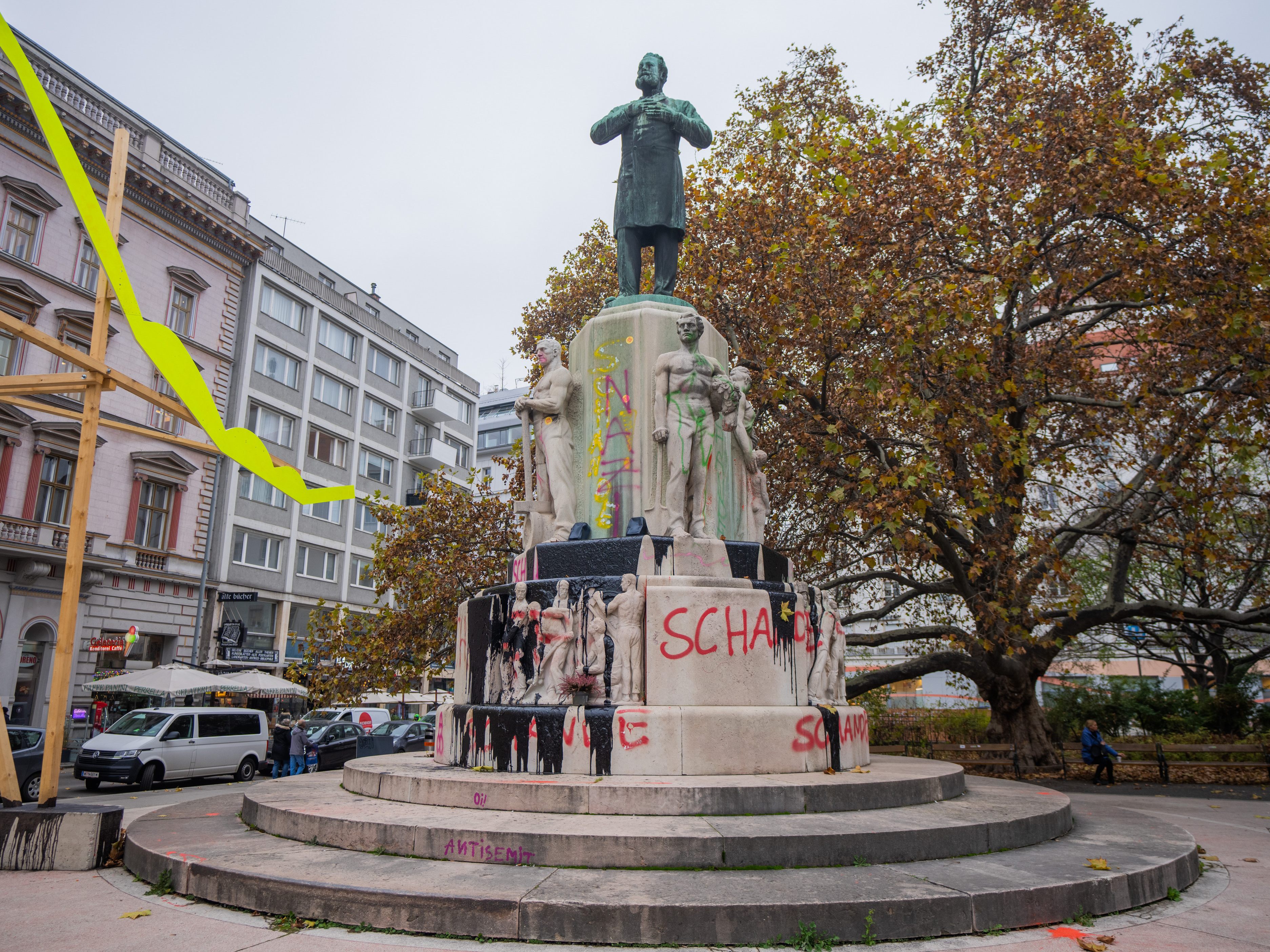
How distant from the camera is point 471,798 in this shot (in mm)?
6516

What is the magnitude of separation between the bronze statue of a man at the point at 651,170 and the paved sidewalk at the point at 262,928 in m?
7.99

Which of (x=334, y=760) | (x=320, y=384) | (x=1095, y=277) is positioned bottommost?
(x=334, y=760)

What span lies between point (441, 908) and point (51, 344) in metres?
4.86

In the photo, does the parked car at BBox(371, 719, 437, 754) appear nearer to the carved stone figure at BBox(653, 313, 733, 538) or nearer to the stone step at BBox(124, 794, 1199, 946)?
the carved stone figure at BBox(653, 313, 733, 538)

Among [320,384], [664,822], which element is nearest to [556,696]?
[664,822]

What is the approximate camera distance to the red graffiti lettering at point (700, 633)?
7539 millimetres

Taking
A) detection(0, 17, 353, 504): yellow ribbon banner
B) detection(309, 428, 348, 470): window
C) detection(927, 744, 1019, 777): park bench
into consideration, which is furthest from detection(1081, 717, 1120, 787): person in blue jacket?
detection(309, 428, 348, 470): window

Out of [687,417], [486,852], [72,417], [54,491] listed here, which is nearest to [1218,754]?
[687,417]

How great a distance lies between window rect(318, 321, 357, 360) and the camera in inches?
1519

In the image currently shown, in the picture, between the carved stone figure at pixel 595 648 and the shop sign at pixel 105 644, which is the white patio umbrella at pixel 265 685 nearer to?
the shop sign at pixel 105 644

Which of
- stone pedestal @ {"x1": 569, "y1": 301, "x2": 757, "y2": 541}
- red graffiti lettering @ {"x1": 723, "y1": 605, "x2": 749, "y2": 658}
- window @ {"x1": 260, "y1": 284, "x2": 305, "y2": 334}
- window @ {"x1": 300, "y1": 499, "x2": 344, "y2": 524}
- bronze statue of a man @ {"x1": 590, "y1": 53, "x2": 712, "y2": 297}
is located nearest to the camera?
red graffiti lettering @ {"x1": 723, "y1": 605, "x2": 749, "y2": 658}

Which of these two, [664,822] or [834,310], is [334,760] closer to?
[834,310]

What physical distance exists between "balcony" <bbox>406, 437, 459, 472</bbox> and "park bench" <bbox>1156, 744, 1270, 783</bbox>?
116 ft

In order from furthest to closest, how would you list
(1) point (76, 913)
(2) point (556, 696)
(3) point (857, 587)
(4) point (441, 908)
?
(3) point (857, 587) < (2) point (556, 696) < (1) point (76, 913) < (4) point (441, 908)
